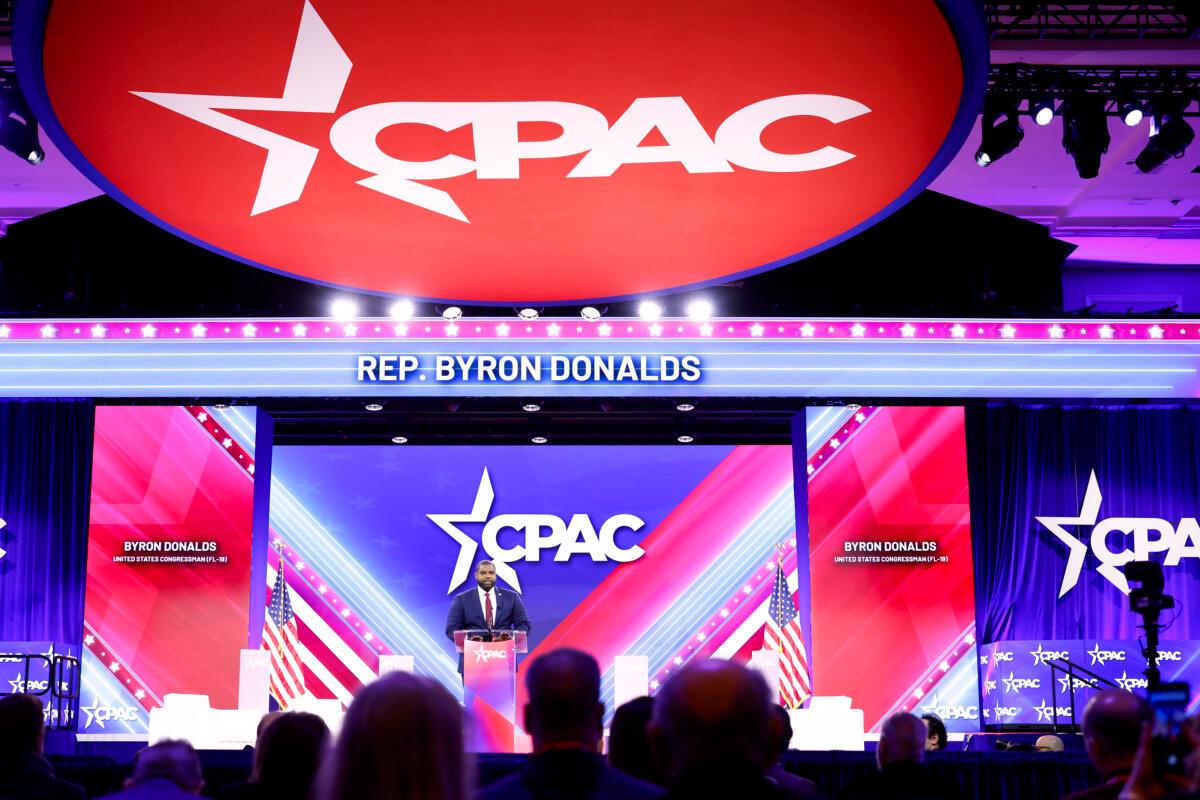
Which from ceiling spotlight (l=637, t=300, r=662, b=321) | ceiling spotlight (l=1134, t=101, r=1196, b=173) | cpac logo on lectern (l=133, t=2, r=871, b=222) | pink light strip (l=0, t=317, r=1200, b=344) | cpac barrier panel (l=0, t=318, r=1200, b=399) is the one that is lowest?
cpac logo on lectern (l=133, t=2, r=871, b=222)

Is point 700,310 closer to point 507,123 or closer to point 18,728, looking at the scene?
point 507,123

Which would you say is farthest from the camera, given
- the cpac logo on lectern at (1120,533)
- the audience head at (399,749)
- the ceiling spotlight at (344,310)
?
the ceiling spotlight at (344,310)

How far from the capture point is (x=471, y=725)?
1951mm

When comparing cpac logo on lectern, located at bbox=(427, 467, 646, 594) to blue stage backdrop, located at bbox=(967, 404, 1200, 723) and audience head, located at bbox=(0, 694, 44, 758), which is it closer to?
blue stage backdrop, located at bbox=(967, 404, 1200, 723)

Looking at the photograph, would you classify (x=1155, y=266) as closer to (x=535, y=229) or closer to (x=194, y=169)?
(x=535, y=229)

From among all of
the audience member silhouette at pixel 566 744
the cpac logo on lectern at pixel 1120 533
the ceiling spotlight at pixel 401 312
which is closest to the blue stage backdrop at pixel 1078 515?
the cpac logo on lectern at pixel 1120 533

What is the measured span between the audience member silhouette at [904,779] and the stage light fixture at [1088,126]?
17.3 feet

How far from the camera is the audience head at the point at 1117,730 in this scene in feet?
10.1

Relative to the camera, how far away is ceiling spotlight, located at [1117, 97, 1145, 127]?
7.93 meters

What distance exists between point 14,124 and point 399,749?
734 cm

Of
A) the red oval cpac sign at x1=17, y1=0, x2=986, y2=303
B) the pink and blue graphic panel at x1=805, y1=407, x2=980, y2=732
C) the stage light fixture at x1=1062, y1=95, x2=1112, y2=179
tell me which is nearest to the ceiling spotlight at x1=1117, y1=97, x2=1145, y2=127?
the stage light fixture at x1=1062, y1=95, x2=1112, y2=179

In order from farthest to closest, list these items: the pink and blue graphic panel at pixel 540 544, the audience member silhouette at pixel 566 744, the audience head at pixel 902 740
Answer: the pink and blue graphic panel at pixel 540 544 → the audience head at pixel 902 740 → the audience member silhouette at pixel 566 744

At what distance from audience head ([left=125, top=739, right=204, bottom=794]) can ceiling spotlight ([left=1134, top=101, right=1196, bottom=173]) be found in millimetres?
7029

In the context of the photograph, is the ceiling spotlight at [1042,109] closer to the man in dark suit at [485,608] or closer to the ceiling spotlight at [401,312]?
the man in dark suit at [485,608]
